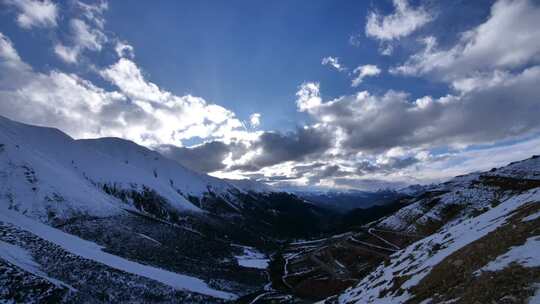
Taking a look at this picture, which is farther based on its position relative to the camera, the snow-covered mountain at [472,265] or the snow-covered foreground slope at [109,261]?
the snow-covered foreground slope at [109,261]

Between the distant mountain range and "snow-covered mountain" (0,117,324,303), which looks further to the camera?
"snow-covered mountain" (0,117,324,303)

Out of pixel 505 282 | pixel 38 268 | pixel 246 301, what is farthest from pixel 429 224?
pixel 38 268

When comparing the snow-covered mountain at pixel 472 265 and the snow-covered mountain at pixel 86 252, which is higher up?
the snow-covered mountain at pixel 472 265

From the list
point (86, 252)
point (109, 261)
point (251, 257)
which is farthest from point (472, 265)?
point (251, 257)

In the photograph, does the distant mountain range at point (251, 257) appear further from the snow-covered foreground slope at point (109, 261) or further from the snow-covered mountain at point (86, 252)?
the snow-covered foreground slope at point (109, 261)

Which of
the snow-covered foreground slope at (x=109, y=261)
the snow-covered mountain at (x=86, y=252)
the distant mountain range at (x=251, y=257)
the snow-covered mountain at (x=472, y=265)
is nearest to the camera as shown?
the snow-covered mountain at (x=472, y=265)

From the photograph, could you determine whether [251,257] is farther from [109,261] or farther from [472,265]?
[472,265]

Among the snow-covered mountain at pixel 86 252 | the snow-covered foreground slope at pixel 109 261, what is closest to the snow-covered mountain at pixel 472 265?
the snow-covered foreground slope at pixel 109 261

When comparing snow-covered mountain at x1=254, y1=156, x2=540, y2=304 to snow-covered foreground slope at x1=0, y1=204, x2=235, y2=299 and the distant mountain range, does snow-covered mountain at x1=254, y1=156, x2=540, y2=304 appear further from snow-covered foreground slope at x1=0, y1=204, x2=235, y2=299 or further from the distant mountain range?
snow-covered foreground slope at x1=0, y1=204, x2=235, y2=299

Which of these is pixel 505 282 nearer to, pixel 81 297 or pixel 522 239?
pixel 522 239

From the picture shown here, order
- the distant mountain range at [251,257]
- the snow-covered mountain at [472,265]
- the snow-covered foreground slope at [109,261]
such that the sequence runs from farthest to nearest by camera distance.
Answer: the snow-covered foreground slope at [109,261] → the distant mountain range at [251,257] → the snow-covered mountain at [472,265]

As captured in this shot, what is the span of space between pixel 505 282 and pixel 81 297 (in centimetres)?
5119

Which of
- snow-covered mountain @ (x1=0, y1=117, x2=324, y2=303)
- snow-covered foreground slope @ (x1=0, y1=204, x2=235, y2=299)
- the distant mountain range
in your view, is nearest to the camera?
the distant mountain range

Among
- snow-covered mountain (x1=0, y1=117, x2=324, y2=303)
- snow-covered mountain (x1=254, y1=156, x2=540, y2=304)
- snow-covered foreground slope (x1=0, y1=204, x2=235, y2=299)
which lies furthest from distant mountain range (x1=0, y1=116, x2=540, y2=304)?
snow-covered foreground slope (x1=0, y1=204, x2=235, y2=299)
